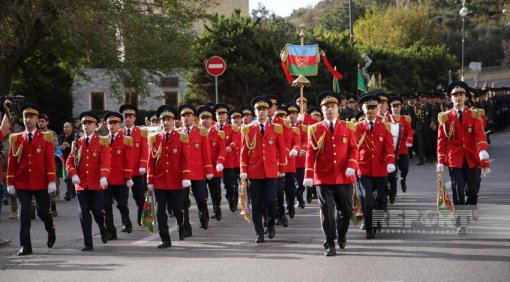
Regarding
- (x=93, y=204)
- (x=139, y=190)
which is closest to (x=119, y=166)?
(x=139, y=190)

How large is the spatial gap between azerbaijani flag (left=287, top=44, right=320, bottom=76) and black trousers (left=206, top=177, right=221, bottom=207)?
1091cm

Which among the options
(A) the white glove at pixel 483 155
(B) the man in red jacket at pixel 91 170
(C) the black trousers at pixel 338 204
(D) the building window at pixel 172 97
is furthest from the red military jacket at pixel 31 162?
(D) the building window at pixel 172 97

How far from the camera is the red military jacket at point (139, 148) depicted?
1517cm

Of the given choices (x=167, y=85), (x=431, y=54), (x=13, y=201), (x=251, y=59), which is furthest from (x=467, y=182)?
(x=431, y=54)

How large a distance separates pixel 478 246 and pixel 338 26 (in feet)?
316

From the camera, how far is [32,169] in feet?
41.5

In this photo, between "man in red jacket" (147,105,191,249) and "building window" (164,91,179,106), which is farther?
"building window" (164,91,179,106)

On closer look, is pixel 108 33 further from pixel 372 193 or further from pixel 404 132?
pixel 372 193

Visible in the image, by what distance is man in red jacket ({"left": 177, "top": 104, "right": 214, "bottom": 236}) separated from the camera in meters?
14.1

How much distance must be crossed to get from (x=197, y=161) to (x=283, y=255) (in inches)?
132

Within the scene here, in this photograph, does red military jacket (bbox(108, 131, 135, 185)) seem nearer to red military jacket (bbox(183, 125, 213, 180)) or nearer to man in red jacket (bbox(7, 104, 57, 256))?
red military jacket (bbox(183, 125, 213, 180))

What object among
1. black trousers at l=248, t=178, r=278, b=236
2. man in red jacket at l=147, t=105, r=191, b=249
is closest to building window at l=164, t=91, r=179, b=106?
man in red jacket at l=147, t=105, r=191, b=249

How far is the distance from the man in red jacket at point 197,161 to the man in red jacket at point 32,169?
2002mm

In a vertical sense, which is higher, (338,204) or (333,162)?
(333,162)
